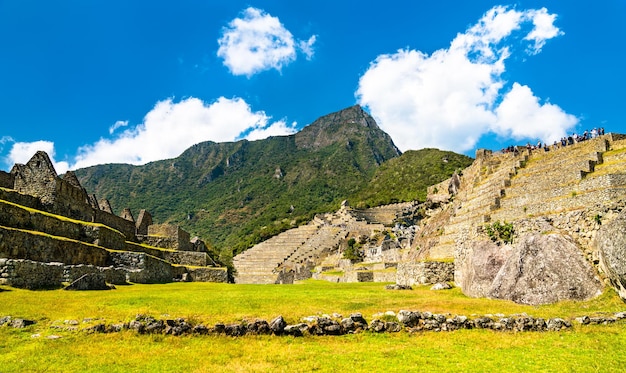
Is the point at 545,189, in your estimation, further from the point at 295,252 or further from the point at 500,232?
the point at 295,252

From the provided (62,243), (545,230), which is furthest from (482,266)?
(62,243)

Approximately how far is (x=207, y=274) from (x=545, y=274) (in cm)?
2113

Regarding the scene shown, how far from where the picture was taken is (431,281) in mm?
24625

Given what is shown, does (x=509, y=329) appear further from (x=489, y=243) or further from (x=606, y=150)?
(x=606, y=150)

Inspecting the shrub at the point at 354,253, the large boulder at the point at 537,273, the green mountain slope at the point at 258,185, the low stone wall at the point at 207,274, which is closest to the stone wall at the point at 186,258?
the low stone wall at the point at 207,274

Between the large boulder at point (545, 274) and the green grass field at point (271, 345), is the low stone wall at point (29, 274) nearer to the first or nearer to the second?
the green grass field at point (271, 345)

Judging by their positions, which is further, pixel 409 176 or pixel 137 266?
pixel 409 176

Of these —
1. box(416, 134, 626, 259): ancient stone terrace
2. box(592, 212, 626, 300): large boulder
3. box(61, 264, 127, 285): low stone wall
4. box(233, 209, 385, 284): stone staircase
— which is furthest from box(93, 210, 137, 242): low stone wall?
box(592, 212, 626, 300): large boulder

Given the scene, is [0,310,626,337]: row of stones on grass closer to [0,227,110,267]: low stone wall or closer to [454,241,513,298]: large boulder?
[454,241,513,298]: large boulder

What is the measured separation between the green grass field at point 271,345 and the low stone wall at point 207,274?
14.7 m

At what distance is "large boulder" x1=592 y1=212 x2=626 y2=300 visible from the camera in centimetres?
1368

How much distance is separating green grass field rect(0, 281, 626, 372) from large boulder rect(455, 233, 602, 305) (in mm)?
787

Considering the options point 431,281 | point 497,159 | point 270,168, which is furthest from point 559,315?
point 270,168

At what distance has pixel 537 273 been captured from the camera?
16250 millimetres
